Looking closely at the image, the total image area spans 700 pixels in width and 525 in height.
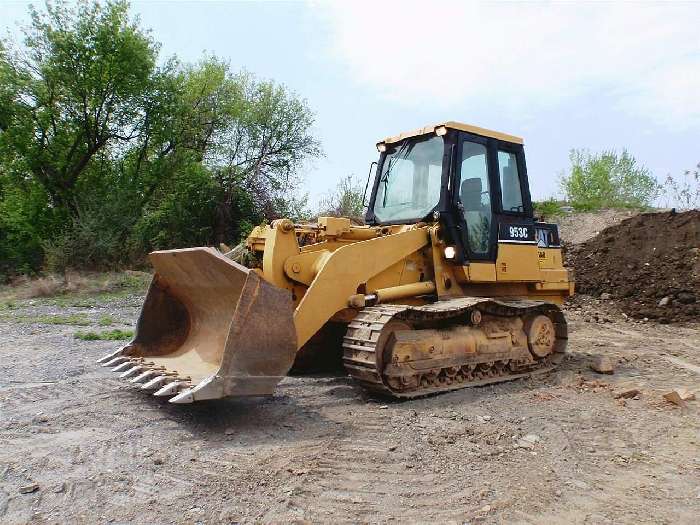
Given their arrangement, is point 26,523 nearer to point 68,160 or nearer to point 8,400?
point 8,400

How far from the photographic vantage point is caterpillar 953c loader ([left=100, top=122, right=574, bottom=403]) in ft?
15.9

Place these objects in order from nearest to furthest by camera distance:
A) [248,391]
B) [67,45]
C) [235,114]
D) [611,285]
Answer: [248,391] → [611,285] → [67,45] → [235,114]

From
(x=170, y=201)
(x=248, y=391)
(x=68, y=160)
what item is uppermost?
(x=68, y=160)

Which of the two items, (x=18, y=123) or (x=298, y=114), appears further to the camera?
(x=298, y=114)

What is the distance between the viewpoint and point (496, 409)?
5473 millimetres

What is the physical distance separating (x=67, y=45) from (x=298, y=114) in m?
9.54

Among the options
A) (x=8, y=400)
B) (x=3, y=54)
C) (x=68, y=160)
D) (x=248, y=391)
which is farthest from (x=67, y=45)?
(x=248, y=391)

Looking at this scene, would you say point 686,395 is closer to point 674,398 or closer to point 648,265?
point 674,398

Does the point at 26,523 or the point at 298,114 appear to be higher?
the point at 298,114

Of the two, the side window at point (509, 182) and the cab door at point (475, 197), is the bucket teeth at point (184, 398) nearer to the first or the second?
the cab door at point (475, 197)

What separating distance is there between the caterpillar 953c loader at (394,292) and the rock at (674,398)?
1.52 m

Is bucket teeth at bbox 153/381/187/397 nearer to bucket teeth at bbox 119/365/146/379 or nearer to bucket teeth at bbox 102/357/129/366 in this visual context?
bucket teeth at bbox 119/365/146/379

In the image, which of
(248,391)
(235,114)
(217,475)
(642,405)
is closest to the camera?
(217,475)

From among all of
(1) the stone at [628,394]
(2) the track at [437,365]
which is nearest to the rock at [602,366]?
(2) the track at [437,365]
